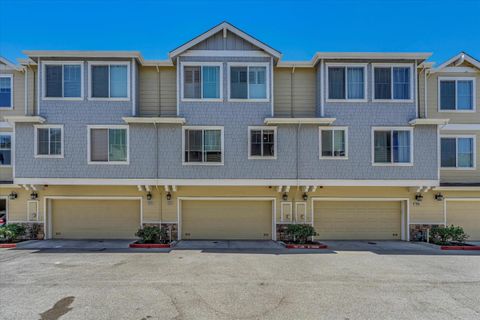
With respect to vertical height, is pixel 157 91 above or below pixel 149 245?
above

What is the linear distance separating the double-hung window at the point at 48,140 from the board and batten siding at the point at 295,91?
33.3ft

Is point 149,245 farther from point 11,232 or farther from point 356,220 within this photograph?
point 356,220

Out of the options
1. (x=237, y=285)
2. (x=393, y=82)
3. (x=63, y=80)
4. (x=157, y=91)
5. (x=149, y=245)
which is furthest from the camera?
(x=157, y=91)

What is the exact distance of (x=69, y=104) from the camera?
1252 centimetres

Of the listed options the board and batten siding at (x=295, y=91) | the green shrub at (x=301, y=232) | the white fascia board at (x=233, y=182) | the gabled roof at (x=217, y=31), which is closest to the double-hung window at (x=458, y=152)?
the white fascia board at (x=233, y=182)

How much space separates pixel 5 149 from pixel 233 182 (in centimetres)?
1149

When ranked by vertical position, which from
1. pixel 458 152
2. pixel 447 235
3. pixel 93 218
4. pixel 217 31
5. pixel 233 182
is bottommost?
pixel 447 235

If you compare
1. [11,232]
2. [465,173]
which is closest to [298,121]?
[465,173]

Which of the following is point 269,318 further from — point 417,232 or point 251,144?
point 417,232

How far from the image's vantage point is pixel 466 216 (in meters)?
13.8

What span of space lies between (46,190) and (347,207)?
14.9 m

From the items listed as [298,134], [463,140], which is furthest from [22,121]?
[463,140]

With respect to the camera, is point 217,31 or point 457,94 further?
point 457,94

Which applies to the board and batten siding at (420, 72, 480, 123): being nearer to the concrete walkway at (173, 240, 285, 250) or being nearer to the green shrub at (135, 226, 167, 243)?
the concrete walkway at (173, 240, 285, 250)
